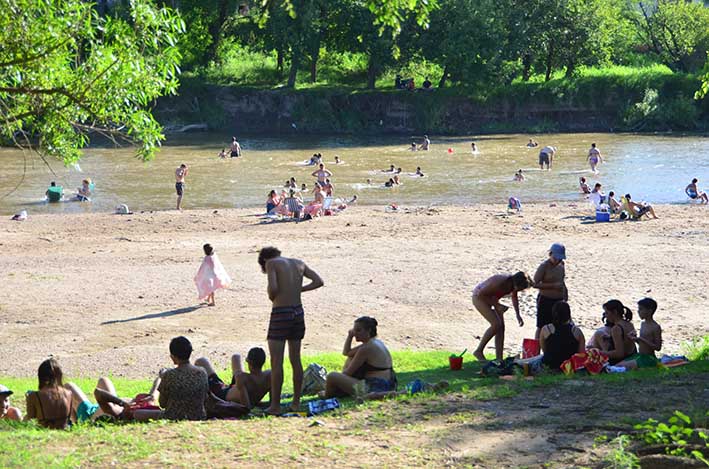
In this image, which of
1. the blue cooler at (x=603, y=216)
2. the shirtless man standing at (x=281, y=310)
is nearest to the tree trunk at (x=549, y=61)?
the blue cooler at (x=603, y=216)

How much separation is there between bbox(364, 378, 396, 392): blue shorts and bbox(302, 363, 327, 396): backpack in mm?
796

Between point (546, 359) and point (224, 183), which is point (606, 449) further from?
point (224, 183)

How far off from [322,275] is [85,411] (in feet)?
32.0

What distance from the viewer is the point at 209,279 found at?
1585 centimetres

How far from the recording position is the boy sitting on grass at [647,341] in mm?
10280

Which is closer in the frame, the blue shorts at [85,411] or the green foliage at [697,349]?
the blue shorts at [85,411]

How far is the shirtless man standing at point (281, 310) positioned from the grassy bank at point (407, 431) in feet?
1.57

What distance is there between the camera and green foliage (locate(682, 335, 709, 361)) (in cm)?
1130

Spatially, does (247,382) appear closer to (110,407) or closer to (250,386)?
(250,386)

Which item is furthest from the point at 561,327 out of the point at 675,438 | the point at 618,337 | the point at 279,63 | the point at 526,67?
the point at 279,63

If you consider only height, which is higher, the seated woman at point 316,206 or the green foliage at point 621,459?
→ the seated woman at point 316,206

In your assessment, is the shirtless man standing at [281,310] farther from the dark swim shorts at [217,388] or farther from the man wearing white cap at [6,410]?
the man wearing white cap at [6,410]

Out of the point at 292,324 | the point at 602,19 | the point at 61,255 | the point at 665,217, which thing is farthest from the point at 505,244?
the point at 602,19

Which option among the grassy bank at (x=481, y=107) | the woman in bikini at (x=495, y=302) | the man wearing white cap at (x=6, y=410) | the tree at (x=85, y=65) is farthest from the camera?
the grassy bank at (x=481, y=107)
